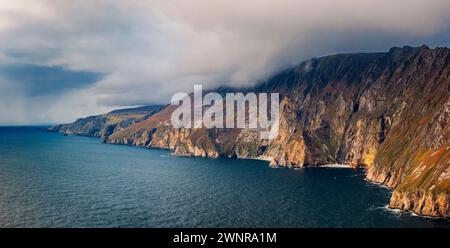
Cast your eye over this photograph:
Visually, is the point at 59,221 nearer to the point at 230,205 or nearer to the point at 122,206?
the point at 122,206

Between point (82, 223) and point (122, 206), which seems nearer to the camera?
point (82, 223)

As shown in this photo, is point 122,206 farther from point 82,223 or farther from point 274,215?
point 274,215
